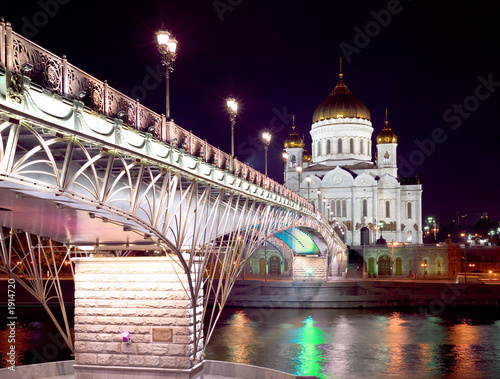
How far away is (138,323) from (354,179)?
78131 millimetres

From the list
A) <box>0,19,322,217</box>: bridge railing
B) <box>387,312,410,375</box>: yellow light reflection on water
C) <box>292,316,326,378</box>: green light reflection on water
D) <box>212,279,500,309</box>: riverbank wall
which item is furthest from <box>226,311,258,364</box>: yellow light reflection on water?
<box>0,19,322,217</box>: bridge railing

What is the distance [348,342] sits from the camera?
3591 cm

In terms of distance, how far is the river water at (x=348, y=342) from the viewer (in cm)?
2894

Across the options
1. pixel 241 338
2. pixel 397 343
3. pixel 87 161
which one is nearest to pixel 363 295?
pixel 397 343

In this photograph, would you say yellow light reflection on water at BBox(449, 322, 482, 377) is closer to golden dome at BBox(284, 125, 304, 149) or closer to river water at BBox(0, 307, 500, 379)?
river water at BBox(0, 307, 500, 379)

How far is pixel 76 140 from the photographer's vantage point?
11.2 m

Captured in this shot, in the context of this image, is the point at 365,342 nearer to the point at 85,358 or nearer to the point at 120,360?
the point at 120,360

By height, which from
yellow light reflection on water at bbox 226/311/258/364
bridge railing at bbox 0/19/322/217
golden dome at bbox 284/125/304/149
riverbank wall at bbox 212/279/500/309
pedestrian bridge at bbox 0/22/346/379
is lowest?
yellow light reflection on water at bbox 226/311/258/364

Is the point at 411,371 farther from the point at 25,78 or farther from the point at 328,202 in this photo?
the point at 328,202

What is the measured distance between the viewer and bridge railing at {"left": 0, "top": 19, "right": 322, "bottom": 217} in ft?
31.3

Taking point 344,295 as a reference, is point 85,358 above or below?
above

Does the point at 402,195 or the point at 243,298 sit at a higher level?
the point at 402,195

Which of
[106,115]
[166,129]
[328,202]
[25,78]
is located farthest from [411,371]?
[328,202]

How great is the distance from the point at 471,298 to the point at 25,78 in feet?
165
